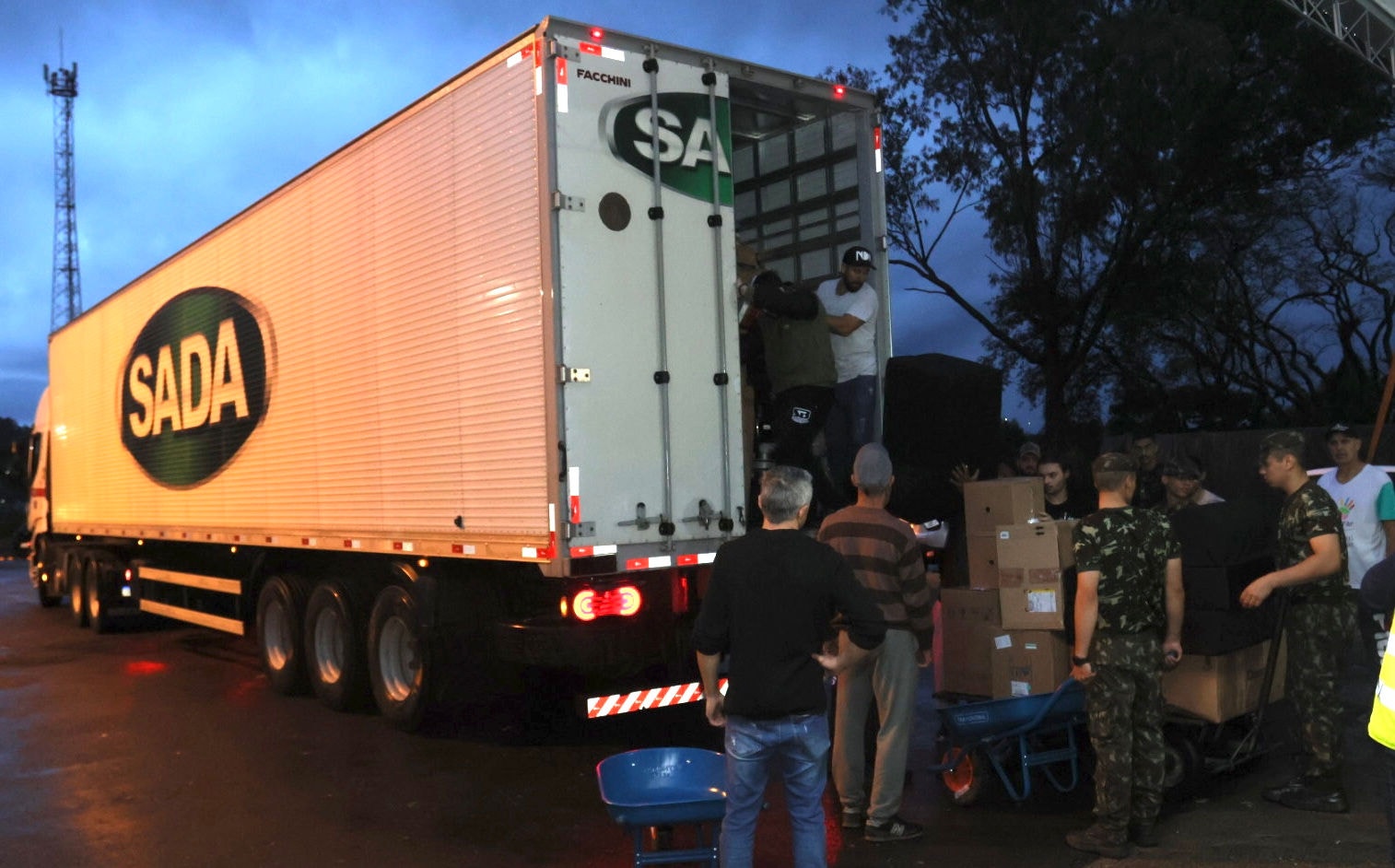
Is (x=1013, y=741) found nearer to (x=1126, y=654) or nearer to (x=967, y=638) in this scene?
(x=967, y=638)

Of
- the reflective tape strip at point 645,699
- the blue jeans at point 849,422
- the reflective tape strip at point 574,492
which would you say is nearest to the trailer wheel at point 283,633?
the reflective tape strip at point 645,699

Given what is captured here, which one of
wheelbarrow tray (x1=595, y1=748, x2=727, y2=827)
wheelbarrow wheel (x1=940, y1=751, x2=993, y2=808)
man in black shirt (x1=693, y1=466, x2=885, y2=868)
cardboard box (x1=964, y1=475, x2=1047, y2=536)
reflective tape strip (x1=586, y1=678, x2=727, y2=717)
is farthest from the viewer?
reflective tape strip (x1=586, y1=678, x2=727, y2=717)

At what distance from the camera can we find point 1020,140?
74.8 feet

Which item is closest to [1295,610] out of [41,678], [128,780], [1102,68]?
[128,780]

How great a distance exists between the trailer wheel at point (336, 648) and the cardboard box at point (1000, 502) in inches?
169

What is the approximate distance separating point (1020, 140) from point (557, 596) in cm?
1838

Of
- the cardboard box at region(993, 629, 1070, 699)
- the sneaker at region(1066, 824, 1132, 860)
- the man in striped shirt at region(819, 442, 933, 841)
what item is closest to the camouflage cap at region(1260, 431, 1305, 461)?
the cardboard box at region(993, 629, 1070, 699)

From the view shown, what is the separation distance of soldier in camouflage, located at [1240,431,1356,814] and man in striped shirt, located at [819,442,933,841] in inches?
60.7

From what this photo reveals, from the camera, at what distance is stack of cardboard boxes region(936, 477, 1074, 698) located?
643 cm

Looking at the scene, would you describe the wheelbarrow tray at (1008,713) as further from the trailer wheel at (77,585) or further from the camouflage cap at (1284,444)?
the trailer wheel at (77,585)

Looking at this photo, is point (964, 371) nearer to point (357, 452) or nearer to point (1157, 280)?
point (357, 452)

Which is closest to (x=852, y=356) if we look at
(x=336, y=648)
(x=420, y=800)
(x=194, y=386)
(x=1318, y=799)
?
(x=1318, y=799)

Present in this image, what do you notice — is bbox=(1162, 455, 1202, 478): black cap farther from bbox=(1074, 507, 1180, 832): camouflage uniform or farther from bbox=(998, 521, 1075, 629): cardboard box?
bbox=(1074, 507, 1180, 832): camouflage uniform

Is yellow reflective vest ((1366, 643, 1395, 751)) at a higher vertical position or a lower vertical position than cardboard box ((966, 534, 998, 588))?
lower
